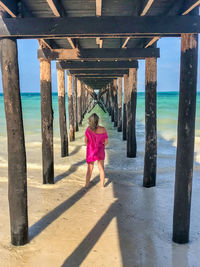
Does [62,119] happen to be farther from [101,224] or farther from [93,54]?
[101,224]

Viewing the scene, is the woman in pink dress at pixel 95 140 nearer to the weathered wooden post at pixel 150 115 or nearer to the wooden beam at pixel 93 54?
the weathered wooden post at pixel 150 115

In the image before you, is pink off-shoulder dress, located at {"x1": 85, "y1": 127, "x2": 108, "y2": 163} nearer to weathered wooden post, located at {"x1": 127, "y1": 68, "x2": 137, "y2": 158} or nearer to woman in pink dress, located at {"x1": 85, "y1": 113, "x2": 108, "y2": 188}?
woman in pink dress, located at {"x1": 85, "y1": 113, "x2": 108, "y2": 188}

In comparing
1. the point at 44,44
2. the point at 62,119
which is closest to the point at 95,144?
the point at 44,44

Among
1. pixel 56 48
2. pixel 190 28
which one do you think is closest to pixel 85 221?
pixel 190 28

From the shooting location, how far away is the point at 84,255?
2742 mm

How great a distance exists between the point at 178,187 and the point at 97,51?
3.02m

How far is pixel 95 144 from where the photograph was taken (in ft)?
14.3

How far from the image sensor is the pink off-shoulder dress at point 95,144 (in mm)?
4289

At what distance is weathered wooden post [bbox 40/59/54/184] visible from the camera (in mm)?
4715

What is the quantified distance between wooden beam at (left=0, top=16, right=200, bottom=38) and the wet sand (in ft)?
7.25

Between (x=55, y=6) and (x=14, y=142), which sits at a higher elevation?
(x=55, y=6)

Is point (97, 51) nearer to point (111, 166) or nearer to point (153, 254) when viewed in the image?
point (111, 166)

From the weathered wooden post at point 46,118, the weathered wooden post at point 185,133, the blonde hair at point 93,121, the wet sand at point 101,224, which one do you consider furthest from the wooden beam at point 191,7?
the weathered wooden post at point 46,118

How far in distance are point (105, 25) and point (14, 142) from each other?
1.50m
